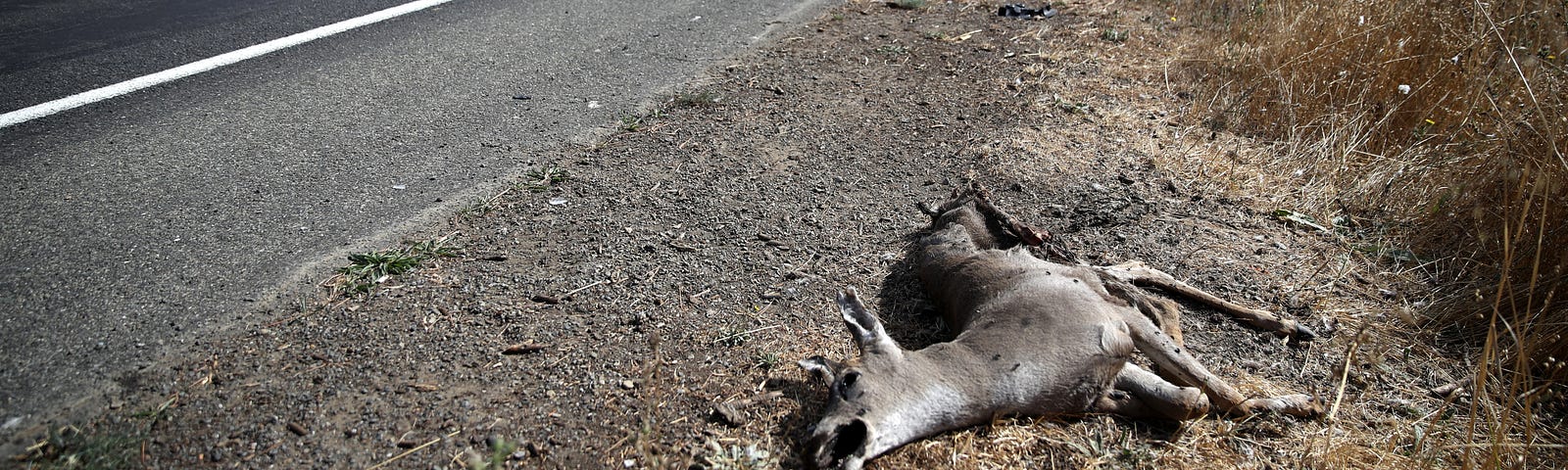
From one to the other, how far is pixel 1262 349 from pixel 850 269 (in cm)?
129

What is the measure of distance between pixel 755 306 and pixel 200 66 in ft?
11.4

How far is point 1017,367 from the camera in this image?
2328mm

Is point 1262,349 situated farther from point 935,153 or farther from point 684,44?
point 684,44

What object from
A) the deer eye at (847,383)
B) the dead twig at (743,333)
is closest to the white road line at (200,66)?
the dead twig at (743,333)

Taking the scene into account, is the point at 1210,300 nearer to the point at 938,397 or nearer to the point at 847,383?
the point at 938,397

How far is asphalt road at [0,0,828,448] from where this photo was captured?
267 cm

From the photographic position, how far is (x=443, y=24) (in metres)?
5.43

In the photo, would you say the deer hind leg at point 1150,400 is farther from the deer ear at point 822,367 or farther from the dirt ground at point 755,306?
the deer ear at point 822,367

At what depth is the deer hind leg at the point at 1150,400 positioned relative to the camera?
7.78ft

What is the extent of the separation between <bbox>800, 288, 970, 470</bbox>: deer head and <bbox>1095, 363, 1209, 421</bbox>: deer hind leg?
1.44ft

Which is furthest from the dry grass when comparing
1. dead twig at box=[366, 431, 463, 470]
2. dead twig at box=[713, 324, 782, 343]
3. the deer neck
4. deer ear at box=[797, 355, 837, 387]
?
dead twig at box=[366, 431, 463, 470]

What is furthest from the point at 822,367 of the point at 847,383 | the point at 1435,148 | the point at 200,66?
the point at 200,66

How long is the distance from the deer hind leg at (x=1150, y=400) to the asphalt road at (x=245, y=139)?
2.33 metres

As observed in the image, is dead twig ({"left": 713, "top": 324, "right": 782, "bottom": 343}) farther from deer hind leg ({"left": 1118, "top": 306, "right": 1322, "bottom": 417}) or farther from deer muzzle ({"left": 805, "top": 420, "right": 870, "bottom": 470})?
deer hind leg ({"left": 1118, "top": 306, "right": 1322, "bottom": 417})
